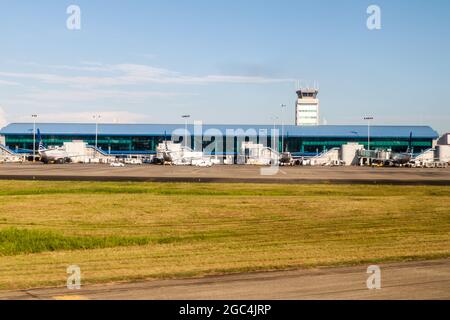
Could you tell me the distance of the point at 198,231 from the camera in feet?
95.1

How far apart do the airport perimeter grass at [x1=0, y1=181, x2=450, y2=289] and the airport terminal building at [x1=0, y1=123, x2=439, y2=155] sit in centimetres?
13694

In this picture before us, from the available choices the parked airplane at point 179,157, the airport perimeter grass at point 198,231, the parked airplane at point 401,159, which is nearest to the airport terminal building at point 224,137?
the parked airplane at point 179,157

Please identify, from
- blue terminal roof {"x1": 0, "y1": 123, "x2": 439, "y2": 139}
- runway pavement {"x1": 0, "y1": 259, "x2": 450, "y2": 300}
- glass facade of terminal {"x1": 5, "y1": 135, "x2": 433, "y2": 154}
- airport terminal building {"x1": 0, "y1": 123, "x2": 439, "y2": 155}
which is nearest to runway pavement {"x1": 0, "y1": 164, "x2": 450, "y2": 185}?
runway pavement {"x1": 0, "y1": 259, "x2": 450, "y2": 300}

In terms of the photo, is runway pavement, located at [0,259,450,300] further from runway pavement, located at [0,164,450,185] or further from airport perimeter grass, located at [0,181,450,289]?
runway pavement, located at [0,164,450,185]

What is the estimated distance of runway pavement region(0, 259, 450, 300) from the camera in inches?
600

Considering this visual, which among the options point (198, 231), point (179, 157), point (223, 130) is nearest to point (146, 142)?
point (223, 130)

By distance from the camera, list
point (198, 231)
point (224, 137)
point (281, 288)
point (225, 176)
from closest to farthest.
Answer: point (281, 288)
point (198, 231)
point (225, 176)
point (224, 137)

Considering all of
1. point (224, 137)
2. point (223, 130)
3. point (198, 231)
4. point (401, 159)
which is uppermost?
point (223, 130)

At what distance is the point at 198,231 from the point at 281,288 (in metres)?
13.2

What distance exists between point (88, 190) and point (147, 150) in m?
141

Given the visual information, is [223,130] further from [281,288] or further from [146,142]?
[281,288]

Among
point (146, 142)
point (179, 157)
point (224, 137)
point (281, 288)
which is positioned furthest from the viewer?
point (146, 142)
